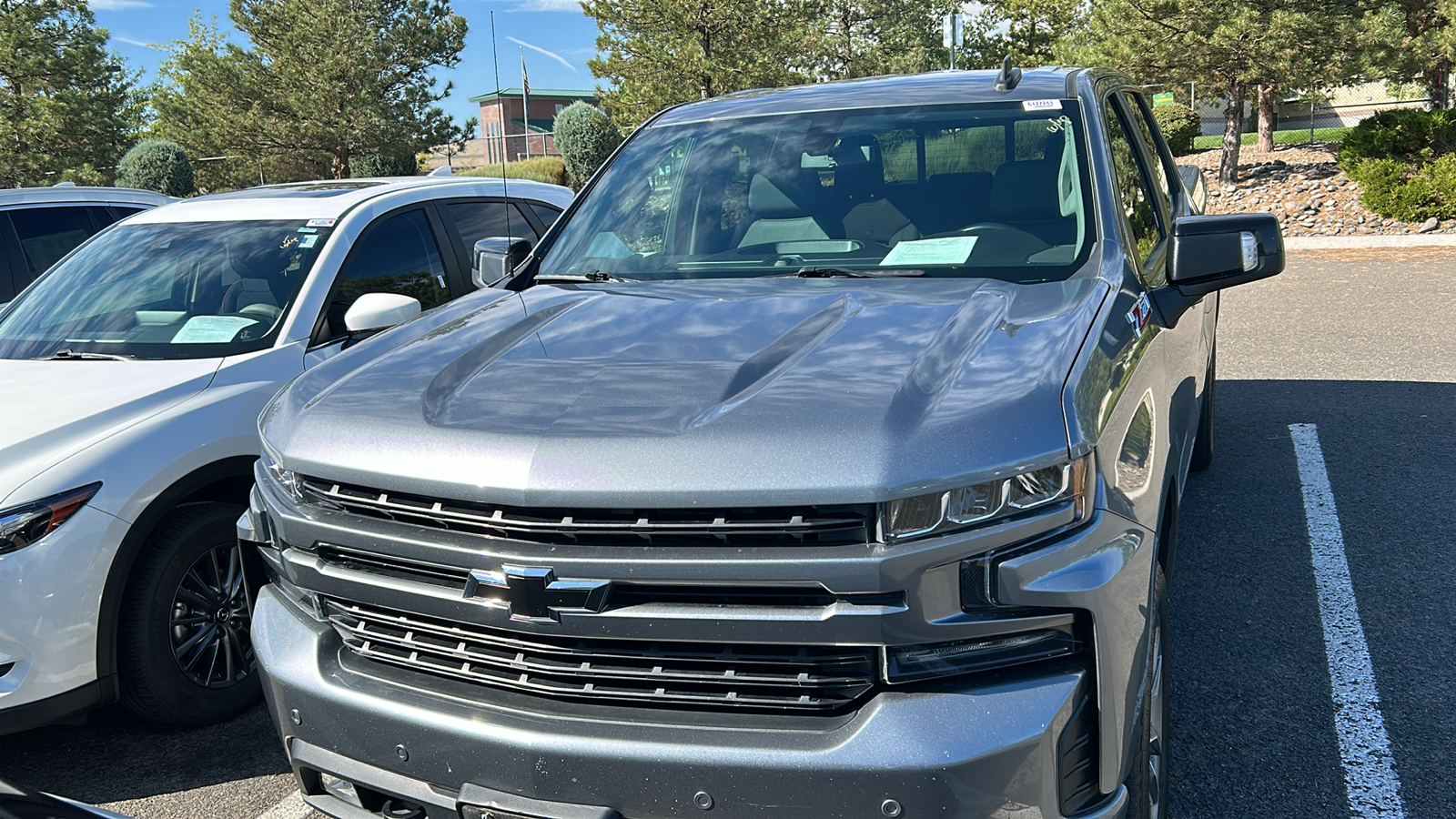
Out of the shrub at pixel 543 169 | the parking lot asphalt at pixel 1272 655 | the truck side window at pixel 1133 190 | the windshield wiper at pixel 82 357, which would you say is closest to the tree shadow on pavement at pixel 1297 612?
the parking lot asphalt at pixel 1272 655

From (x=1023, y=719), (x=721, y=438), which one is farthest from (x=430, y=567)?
(x=1023, y=719)

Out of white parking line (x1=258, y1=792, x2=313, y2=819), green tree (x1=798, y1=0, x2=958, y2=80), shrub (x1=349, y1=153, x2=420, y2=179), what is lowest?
white parking line (x1=258, y1=792, x2=313, y2=819)

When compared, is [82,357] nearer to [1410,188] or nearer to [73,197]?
[73,197]

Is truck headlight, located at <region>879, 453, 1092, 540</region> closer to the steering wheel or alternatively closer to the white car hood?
the white car hood

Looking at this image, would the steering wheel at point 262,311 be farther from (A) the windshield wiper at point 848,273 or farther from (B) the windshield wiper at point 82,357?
(A) the windshield wiper at point 848,273

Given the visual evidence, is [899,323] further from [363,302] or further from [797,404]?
[363,302]

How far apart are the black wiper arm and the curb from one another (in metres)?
14.5

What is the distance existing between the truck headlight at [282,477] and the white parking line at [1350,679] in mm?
2821

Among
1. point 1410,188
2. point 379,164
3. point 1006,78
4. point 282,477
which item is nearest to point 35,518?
point 282,477

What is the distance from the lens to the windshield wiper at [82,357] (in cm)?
448

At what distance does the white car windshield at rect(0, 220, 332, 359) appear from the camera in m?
4.61

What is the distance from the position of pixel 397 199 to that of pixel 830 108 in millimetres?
2357

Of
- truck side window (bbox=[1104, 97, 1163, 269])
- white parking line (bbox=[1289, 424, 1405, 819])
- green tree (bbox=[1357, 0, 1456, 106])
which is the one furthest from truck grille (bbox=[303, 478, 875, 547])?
green tree (bbox=[1357, 0, 1456, 106])

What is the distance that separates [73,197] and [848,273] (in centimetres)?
629
